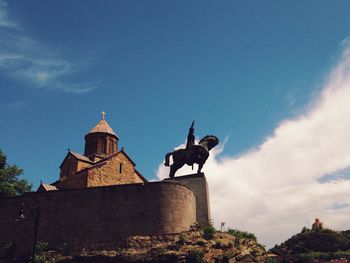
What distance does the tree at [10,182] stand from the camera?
102 ft

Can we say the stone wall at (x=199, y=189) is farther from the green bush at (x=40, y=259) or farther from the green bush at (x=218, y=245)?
the green bush at (x=40, y=259)

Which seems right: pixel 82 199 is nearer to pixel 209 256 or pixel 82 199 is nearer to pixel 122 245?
pixel 122 245

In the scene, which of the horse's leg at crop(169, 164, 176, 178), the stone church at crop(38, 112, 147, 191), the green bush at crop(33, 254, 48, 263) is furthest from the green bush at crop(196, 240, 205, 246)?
the stone church at crop(38, 112, 147, 191)

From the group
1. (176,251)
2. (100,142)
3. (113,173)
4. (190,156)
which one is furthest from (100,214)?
(100,142)

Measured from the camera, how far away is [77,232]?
2403 centimetres

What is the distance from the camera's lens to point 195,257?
21188 millimetres

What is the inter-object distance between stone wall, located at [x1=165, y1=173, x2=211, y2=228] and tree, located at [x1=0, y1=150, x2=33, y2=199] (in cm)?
1376

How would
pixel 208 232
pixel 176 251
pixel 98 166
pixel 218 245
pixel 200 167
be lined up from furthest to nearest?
pixel 98 166 < pixel 200 167 < pixel 208 232 < pixel 218 245 < pixel 176 251

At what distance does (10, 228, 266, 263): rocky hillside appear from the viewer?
2164 centimetres

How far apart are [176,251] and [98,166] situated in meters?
12.6

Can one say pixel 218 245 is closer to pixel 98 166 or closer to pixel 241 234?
pixel 241 234

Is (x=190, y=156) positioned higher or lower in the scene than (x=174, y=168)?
higher

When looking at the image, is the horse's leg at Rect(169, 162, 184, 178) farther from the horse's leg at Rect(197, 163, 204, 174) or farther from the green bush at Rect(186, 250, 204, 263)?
the green bush at Rect(186, 250, 204, 263)

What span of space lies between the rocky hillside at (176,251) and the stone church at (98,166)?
8604 millimetres
